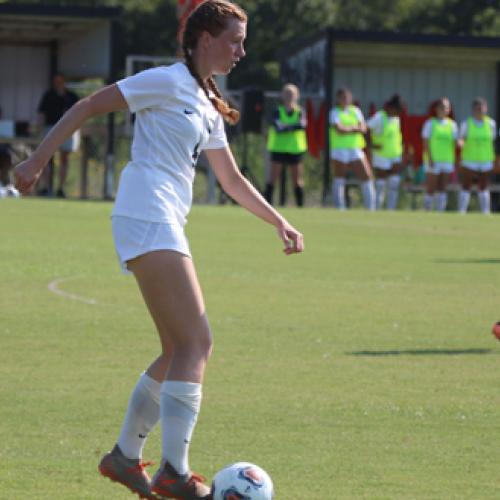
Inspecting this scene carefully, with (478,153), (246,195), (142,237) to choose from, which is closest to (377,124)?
(478,153)

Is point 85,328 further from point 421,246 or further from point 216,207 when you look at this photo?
point 216,207

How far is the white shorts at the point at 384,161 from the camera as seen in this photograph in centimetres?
3297

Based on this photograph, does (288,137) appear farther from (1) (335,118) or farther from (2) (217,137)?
(2) (217,137)

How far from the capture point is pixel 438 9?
7350cm

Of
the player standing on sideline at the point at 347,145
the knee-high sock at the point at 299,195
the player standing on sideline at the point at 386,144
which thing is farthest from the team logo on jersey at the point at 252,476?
the player standing on sideline at the point at 386,144

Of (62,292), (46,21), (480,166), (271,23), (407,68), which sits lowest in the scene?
(62,292)

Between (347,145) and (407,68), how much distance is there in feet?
27.5

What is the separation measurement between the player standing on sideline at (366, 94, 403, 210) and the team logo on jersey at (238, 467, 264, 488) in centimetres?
2666

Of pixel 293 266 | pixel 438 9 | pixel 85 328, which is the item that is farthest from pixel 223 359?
pixel 438 9

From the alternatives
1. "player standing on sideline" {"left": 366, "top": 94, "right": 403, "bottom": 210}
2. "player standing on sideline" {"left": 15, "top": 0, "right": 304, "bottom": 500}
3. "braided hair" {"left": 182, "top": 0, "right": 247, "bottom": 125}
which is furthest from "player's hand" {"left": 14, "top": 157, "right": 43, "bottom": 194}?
"player standing on sideline" {"left": 366, "top": 94, "right": 403, "bottom": 210}

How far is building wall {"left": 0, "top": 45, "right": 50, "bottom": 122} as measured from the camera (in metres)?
37.4

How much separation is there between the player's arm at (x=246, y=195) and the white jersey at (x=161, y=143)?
0.35m

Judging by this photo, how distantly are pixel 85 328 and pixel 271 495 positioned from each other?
6332mm

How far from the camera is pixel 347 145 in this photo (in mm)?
31141
